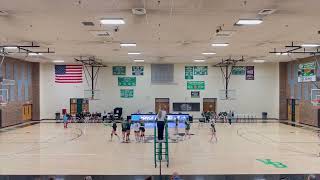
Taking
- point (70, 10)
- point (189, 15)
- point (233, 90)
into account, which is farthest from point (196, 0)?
point (233, 90)

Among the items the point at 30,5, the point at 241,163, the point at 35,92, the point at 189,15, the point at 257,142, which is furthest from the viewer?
the point at 35,92

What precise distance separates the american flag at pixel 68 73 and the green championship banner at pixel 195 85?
12.1 meters

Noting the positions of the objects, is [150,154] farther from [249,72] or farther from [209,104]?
[249,72]

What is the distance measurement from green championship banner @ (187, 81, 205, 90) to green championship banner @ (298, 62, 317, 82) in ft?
32.5

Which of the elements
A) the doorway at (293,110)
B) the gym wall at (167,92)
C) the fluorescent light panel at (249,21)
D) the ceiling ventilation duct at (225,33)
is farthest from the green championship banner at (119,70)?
the fluorescent light panel at (249,21)

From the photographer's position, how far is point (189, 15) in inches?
486

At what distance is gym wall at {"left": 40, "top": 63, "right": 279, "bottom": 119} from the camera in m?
35.2

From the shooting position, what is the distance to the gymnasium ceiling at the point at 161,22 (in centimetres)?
1078

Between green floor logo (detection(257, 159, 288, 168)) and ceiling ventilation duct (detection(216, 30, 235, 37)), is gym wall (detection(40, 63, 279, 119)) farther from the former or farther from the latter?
green floor logo (detection(257, 159, 288, 168))

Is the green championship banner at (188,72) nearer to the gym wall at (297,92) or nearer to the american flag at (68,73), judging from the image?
the gym wall at (297,92)

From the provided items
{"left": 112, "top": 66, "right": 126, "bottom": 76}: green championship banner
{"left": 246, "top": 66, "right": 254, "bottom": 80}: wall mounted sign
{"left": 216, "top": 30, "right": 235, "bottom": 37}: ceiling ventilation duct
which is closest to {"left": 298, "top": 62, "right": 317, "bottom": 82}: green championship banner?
{"left": 246, "top": 66, "right": 254, "bottom": 80}: wall mounted sign

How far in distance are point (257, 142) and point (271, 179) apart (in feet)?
28.4

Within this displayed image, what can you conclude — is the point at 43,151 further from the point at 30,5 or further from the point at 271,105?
the point at 271,105

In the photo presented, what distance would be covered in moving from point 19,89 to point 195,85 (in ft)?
59.5
